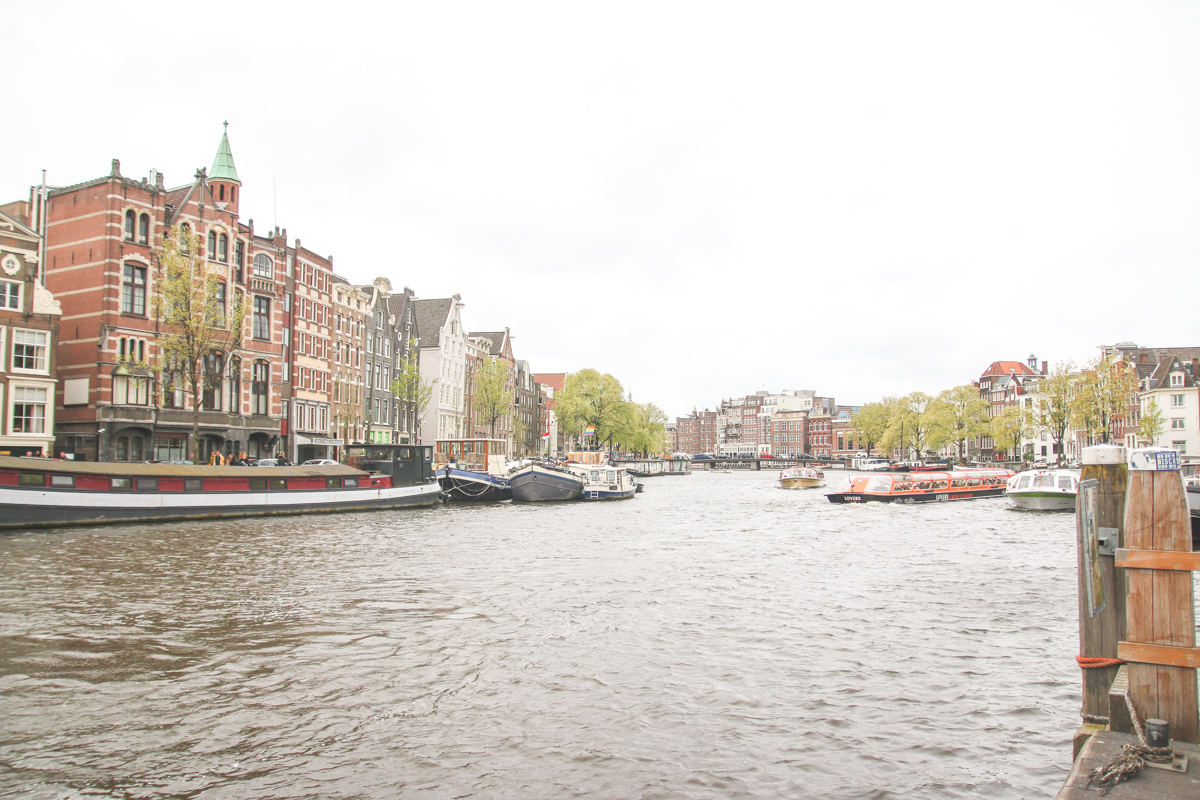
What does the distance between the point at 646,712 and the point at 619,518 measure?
34549 millimetres

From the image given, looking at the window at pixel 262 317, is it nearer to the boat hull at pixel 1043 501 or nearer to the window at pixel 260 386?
the window at pixel 260 386

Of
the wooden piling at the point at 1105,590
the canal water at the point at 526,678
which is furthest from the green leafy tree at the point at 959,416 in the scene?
the wooden piling at the point at 1105,590

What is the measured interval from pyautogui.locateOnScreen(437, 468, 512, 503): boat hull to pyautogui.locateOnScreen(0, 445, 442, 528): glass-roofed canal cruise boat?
3219mm

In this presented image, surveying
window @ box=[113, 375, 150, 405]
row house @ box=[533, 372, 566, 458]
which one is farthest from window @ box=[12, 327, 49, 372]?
row house @ box=[533, 372, 566, 458]

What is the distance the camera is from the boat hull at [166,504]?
29.9 meters

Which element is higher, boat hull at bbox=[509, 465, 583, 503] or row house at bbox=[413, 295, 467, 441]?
row house at bbox=[413, 295, 467, 441]

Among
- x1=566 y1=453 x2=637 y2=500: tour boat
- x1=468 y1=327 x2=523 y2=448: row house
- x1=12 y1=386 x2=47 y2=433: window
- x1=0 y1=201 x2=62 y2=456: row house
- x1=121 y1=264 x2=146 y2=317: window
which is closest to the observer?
x1=0 y1=201 x2=62 y2=456: row house

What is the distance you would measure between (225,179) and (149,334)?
43.2ft

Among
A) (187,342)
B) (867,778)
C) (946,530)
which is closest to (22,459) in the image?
(187,342)

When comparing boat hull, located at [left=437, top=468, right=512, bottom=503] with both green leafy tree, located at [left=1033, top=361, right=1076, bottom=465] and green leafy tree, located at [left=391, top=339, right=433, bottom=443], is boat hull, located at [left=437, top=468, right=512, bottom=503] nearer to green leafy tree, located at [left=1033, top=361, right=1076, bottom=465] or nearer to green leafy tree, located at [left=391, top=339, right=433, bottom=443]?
green leafy tree, located at [left=391, top=339, right=433, bottom=443]

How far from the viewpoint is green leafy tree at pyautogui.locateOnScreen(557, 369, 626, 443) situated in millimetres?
119625

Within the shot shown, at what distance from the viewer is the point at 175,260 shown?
4266 cm

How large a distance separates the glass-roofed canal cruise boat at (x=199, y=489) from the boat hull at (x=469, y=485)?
322cm

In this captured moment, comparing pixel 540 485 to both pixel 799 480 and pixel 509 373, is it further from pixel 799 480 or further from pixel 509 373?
pixel 509 373
